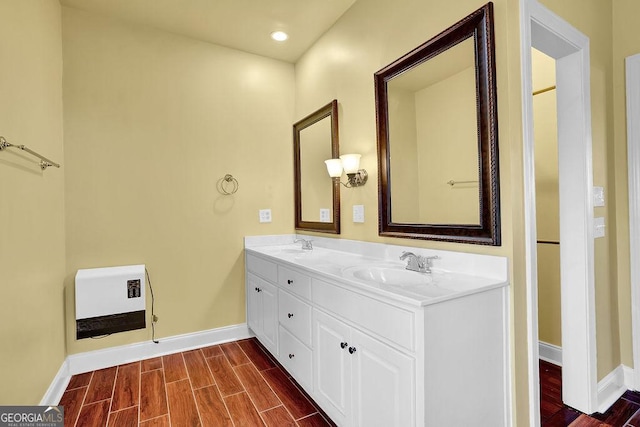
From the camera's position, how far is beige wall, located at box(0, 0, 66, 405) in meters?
1.42

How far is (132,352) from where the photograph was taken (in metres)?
2.47

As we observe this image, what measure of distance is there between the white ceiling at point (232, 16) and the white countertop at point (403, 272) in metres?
1.69

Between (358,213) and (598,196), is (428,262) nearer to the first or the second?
(358,213)

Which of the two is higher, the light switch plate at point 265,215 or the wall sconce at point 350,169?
the wall sconce at point 350,169

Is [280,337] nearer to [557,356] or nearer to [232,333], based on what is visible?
[232,333]

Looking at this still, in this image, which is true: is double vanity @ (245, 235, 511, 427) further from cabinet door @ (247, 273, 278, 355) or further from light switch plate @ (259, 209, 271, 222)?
light switch plate @ (259, 209, 271, 222)

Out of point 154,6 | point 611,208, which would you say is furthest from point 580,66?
point 154,6

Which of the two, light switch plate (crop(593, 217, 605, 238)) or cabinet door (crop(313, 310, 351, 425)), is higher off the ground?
light switch plate (crop(593, 217, 605, 238))

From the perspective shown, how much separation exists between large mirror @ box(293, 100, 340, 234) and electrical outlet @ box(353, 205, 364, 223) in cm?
19

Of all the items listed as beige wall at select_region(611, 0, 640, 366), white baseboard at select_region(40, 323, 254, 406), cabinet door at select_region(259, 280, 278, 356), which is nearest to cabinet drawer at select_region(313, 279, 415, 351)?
cabinet door at select_region(259, 280, 278, 356)

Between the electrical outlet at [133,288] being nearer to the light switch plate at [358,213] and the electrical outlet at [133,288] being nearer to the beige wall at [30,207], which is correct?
the beige wall at [30,207]

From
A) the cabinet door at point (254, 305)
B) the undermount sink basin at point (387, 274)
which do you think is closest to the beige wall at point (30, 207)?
the cabinet door at point (254, 305)

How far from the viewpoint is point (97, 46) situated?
94.2 inches

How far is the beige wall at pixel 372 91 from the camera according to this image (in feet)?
4.54
